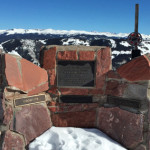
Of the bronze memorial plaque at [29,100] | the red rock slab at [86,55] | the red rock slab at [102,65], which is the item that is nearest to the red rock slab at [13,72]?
the bronze memorial plaque at [29,100]

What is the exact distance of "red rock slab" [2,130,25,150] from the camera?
226 cm

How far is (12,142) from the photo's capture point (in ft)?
7.52

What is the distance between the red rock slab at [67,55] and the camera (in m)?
2.67


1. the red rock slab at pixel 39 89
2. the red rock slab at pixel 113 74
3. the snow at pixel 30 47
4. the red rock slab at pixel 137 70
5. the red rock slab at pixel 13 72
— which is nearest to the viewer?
the red rock slab at pixel 13 72

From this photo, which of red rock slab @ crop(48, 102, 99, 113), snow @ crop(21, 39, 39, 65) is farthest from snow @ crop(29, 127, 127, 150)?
snow @ crop(21, 39, 39, 65)

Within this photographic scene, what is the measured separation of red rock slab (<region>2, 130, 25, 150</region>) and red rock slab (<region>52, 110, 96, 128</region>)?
0.57 m

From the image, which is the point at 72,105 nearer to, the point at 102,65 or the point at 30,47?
the point at 102,65

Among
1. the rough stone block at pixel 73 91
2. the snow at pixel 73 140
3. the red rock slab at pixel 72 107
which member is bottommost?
the snow at pixel 73 140

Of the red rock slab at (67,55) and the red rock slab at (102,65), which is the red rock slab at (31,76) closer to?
the red rock slab at (67,55)

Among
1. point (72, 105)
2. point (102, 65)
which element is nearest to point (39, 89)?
point (72, 105)

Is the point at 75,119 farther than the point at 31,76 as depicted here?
Yes

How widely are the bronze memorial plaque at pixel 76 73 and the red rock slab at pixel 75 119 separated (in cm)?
46

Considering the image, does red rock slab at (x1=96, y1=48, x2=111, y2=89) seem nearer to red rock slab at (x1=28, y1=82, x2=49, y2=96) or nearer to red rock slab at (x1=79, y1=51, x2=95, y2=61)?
red rock slab at (x1=79, y1=51, x2=95, y2=61)

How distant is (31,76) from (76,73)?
0.66m
